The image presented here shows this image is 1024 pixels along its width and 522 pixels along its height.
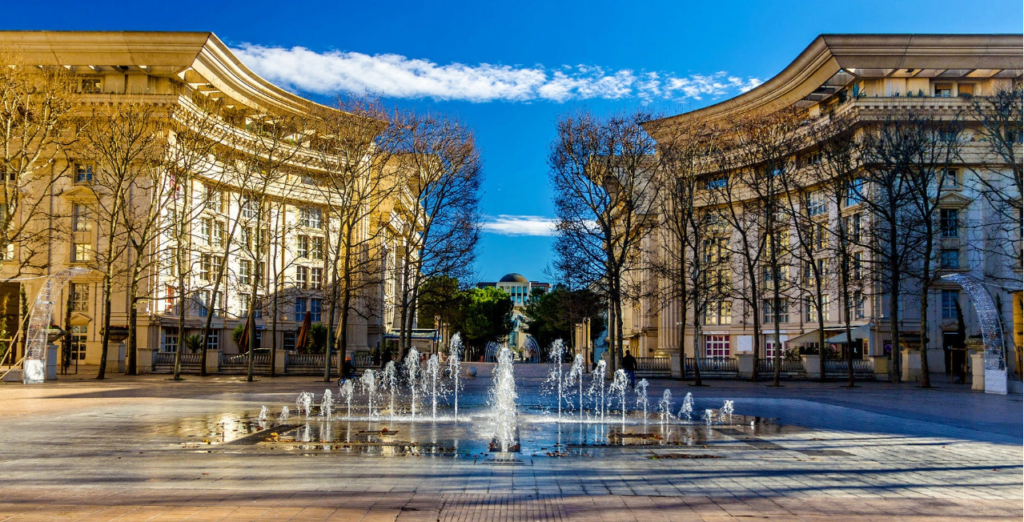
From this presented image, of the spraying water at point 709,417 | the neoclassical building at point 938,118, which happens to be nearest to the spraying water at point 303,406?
the spraying water at point 709,417

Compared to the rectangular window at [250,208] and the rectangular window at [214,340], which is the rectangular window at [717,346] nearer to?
the rectangular window at [250,208]

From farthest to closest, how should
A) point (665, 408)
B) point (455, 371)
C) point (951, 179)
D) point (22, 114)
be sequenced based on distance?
point (951, 179) → point (455, 371) → point (22, 114) → point (665, 408)

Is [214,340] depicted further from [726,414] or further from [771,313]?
[726,414]

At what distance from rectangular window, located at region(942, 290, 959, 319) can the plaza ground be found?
33863 mm

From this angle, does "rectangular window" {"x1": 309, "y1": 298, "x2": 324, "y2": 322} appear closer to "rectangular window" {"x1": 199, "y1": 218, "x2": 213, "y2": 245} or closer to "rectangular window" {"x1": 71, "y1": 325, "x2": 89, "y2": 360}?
"rectangular window" {"x1": 199, "y1": 218, "x2": 213, "y2": 245}

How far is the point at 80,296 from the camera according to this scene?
1703 inches

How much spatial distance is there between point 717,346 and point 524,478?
170 feet

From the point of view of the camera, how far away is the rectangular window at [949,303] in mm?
44562

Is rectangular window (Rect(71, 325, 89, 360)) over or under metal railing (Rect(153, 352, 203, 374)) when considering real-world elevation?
over

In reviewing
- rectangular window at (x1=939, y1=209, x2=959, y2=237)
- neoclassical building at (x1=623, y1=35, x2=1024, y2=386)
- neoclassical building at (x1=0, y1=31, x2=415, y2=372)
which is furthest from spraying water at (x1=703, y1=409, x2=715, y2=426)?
rectangular window at (x1=939, y1=209, x2=959, y2=237)

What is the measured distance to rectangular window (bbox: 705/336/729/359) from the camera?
5747 cm

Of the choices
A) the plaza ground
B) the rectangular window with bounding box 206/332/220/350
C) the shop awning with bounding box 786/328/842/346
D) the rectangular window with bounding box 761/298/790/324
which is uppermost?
the rectangular window with bounding box 761/298/790/324

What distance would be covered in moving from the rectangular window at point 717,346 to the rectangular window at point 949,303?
15.5 meters

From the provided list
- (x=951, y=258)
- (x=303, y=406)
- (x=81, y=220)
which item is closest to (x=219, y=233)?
(x=81, y=220)
